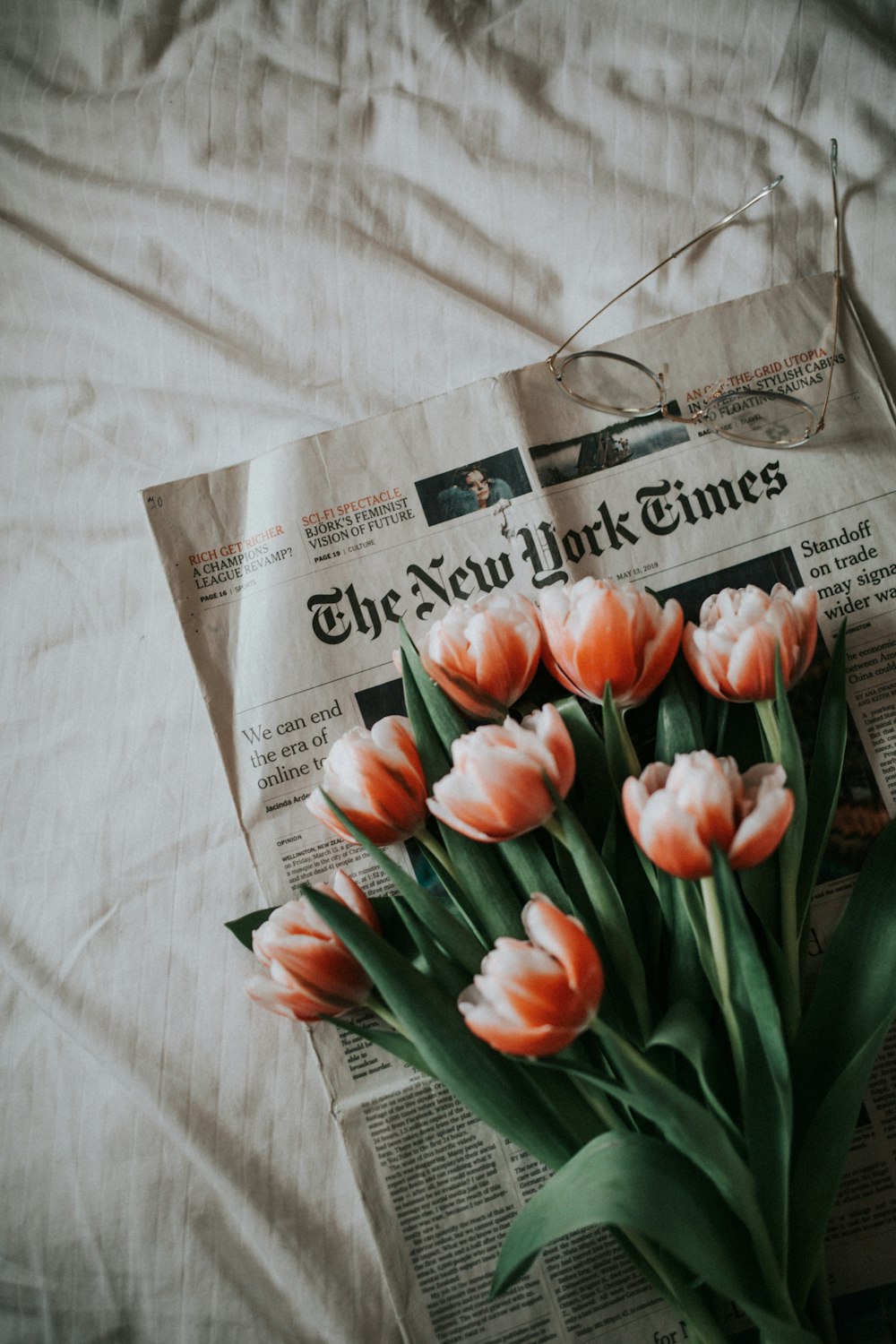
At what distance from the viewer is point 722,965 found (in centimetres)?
33

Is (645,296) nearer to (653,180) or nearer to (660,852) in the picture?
(653,180)

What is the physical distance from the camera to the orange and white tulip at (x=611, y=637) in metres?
0.38

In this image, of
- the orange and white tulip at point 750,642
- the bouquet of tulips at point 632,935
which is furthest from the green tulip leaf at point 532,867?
the orange and white tulip at point 750,642

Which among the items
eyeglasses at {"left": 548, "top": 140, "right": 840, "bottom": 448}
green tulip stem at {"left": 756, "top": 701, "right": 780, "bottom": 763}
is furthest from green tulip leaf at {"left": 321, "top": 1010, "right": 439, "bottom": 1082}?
eyeglasses at {"left": 548, "top": 140, "right": 840, "bottom": 448}

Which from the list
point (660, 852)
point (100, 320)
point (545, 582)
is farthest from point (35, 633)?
point (660, 852)

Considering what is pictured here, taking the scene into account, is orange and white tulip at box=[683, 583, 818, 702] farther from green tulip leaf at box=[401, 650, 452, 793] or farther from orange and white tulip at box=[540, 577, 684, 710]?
green tulip leaf at box=[401, 650, 452, 793]

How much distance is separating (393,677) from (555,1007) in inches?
9.6

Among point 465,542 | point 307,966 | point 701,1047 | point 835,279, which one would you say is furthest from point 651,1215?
point 835,279

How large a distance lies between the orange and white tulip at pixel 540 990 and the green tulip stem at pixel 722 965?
0.05 m

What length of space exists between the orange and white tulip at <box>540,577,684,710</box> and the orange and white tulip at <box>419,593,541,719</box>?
13 mm

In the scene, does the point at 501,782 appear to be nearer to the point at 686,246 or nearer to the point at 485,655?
the point at 485,655

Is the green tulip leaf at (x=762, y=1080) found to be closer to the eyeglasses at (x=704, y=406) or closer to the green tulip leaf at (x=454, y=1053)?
the green tulip leaf at (x=454, y=1053)

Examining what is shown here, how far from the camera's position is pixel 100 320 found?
58 centimetres

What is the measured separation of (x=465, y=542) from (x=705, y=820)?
0.83 feet
